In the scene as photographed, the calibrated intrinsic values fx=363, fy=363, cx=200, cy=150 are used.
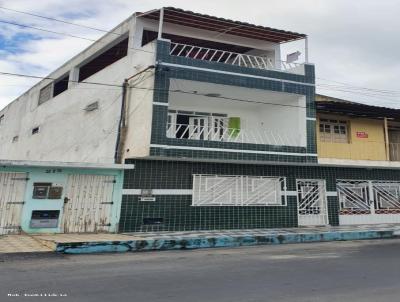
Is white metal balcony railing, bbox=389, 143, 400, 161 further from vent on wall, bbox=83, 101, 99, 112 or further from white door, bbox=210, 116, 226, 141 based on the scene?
vent on wall, bbox=83, 101, 99, 112

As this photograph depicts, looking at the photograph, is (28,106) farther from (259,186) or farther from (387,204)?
(387,204)

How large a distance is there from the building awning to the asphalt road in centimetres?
873

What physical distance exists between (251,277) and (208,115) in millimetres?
10234

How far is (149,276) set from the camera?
6.54 meters

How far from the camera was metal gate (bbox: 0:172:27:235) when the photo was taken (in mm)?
11117

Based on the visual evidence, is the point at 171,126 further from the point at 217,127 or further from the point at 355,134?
the point at 355,134

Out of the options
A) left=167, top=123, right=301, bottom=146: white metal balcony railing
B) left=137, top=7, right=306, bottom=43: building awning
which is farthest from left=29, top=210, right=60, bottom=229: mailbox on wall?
left=137, top=7, right=306, bottom=43: building awning

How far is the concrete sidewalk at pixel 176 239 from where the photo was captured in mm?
9523

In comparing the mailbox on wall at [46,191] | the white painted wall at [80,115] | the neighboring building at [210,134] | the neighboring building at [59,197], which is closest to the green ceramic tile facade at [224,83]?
the neighboring building at [210,134]

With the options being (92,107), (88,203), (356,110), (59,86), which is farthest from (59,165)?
(356,110)

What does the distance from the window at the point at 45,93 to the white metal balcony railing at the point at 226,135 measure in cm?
1033

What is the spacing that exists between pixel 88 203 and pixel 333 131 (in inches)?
470

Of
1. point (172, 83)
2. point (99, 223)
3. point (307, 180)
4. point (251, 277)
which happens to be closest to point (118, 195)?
point (99, 223)

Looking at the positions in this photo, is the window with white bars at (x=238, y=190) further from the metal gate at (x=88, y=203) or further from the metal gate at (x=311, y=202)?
the metal gate at (x=88, y=203)
